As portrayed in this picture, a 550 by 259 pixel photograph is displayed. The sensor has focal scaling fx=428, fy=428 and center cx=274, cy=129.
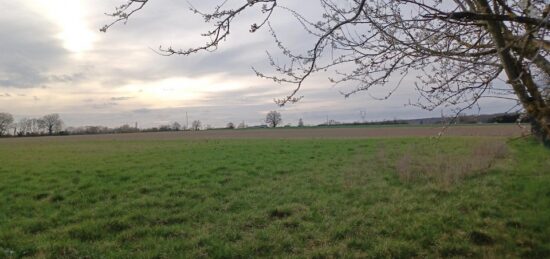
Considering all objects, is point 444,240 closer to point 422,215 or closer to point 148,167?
point 422,215

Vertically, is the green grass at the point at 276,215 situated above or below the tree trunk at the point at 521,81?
below

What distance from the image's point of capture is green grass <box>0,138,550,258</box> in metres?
6.85

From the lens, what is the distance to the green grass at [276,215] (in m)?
A: 6.85

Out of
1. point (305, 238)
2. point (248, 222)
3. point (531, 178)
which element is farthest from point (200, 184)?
point (531, 178)

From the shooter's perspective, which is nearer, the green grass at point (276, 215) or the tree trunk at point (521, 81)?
the tree trunk at point (521, 81)

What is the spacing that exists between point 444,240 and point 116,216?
21.3 ft

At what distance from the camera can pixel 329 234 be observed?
7.54 m

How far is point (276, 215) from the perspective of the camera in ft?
29.9

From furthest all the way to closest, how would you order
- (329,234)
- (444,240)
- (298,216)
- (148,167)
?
(148,167)
(298,216)
(329,234)
(444,240)

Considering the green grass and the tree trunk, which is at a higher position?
the tree trunk

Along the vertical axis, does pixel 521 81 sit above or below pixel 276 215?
above

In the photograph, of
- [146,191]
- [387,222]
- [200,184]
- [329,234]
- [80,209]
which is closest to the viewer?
[329,234]

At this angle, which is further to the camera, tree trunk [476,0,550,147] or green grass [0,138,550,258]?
green grass [0,138,550,258]

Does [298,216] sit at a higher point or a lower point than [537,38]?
lower
